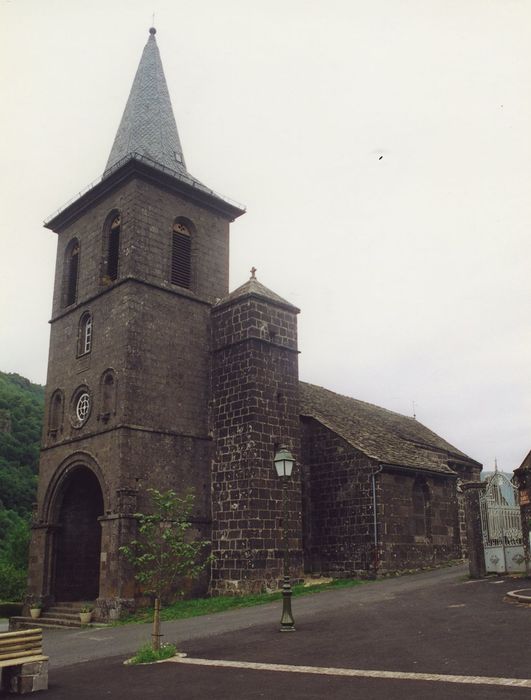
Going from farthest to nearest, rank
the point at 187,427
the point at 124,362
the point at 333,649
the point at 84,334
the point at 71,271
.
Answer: the point at 71,271, the point at 84,334, the point at 187,427, the point at 124,362, the point at 333,649

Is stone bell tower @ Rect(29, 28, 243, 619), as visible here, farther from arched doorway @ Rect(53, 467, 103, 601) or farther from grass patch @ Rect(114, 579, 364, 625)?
grass patch @ Rect(114, 579, 364, 625)

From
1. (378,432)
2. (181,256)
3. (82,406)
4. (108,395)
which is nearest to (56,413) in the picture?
(82,406)

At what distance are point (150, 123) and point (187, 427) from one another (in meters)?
14.0

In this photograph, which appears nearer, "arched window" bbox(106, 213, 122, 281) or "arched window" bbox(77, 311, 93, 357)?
"arched window" bbox(77, 311, 93, 357)

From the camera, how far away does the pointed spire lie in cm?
2923

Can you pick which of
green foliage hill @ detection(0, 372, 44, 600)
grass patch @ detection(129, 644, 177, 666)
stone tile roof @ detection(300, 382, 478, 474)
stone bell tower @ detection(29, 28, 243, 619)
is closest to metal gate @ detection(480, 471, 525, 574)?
stone tile roof @ detection(300, 382, 478, 474)

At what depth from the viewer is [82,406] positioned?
2609 cm

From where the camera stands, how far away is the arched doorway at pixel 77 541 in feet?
84.4

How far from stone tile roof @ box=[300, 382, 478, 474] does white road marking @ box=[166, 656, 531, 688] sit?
14.4 m

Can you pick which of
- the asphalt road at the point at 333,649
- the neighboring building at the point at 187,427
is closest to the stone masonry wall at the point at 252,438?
the neighboring building at the point at 187,427

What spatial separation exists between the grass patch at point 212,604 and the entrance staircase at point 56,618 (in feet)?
7.56

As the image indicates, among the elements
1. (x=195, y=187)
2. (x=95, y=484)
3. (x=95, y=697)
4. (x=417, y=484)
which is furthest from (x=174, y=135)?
(x=95, y=697)

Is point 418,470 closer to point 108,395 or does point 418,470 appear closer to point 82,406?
point 108,395

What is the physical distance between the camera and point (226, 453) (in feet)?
81.6
